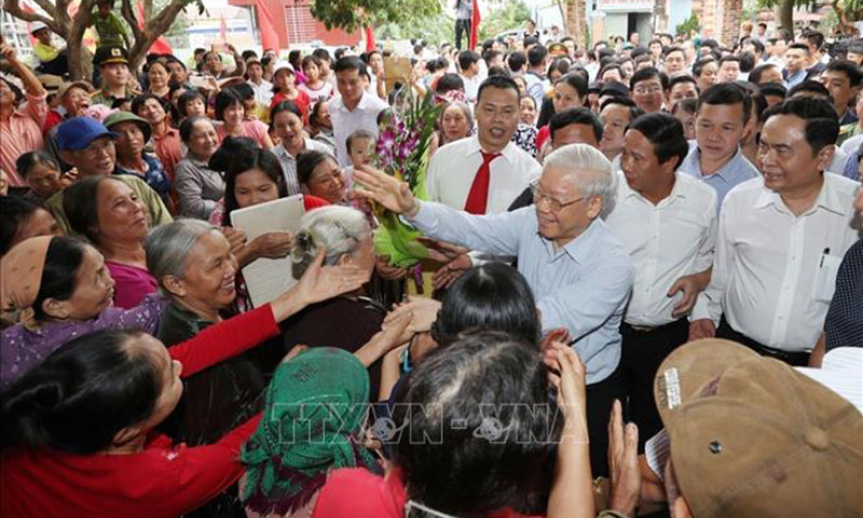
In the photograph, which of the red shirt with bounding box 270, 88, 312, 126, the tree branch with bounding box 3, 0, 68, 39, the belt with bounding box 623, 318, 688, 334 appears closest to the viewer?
the belt with bounding box 623, 318, 688, 334

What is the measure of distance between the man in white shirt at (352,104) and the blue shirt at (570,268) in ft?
10.6

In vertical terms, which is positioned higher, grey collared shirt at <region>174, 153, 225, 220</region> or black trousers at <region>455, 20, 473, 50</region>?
black trousers at <region>455, 20, 473, 50</region>

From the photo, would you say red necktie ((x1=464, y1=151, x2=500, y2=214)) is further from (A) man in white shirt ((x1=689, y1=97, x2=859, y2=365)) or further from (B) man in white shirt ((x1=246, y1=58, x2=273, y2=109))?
(B) man in white shirt ((x1=246, y1=58, x2=273, y2=109))

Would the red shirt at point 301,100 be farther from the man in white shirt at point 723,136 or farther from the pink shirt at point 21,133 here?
the man in white shirt at point 723,136

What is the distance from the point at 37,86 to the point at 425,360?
16.8 ft

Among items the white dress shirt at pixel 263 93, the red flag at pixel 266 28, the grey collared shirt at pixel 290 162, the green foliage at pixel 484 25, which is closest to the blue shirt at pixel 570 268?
the grey collared shirt at pixel 290 162

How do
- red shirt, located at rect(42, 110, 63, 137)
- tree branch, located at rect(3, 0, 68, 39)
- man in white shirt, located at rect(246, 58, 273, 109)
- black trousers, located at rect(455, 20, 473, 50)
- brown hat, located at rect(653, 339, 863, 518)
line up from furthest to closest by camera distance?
black trousers, located at rect(455, 20, 473, 50), man in white shirt, located at rect(246, 58, 273, 109), tree branch, located at rect(3, 0, 68, 39), red shirt, located at rect(42, 110, 63, 137), brown hat, located at rect(653, 339, 863, 518)

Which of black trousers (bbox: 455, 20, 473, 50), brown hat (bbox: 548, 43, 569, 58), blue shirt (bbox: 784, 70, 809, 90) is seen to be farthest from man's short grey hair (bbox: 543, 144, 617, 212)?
black trousers (bbox: 455, 20, 473, 50)

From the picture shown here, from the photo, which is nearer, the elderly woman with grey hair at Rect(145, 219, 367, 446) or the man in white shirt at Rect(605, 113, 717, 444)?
the elderly woman with grey hair at Rect(145, 219, 367, 446)

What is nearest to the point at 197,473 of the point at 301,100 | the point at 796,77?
the point at 301,100

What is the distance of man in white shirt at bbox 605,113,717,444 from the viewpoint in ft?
9.32

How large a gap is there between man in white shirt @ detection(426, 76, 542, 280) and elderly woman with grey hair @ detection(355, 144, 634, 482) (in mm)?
924

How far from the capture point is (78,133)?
11.5ft

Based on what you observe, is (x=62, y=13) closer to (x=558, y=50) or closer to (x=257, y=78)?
(x=257, y=78)
